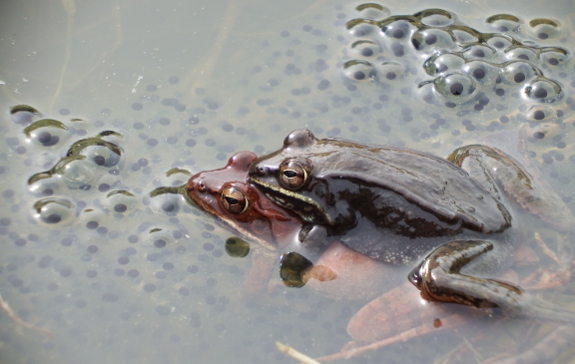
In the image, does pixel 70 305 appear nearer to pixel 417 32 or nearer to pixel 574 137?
pixel 417 32

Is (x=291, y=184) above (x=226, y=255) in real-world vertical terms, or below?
above

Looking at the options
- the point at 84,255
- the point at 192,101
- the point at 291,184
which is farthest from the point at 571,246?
the point at 84,255

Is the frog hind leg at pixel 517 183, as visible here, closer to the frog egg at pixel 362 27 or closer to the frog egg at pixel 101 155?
the frog egg at pixel 362 27

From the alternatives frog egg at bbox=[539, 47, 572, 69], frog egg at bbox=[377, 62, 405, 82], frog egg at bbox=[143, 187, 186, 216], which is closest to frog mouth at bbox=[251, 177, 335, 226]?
frog egg at bbox=[143, 187, 186, 216]

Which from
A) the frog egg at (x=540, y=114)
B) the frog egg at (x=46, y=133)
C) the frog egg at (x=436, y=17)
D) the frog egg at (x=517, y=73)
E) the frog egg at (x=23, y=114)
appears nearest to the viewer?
the frog egg at (x=46, y=133)

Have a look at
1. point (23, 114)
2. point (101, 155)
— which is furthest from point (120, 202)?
point (23, 114)

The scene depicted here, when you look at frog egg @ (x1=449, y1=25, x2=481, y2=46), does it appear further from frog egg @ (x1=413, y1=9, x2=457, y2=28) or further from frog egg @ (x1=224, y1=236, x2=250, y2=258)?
frog egg @ (x1=224, y1=236, x2=250, y2=258)

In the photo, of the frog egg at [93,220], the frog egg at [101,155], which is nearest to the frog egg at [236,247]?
the frog egg at [93,220]
